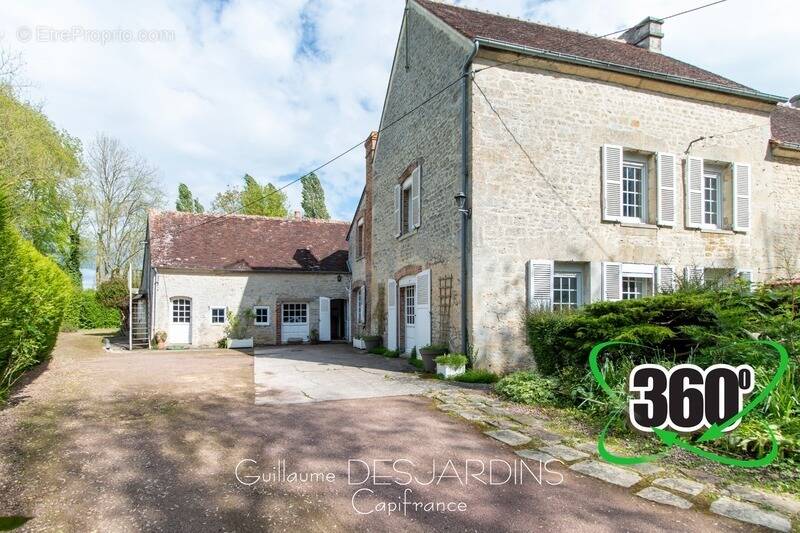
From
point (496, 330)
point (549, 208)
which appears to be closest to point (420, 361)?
point (496, 330)

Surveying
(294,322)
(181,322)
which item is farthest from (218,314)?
(294,322)

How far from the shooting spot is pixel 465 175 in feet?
31.9

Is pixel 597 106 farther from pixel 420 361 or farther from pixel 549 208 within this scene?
pixel 420 361

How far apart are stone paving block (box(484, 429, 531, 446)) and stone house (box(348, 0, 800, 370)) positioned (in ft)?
12.3

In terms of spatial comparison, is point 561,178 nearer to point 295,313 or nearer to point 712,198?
point 712,198

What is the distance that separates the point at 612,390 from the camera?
19.7 feet

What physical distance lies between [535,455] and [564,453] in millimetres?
298

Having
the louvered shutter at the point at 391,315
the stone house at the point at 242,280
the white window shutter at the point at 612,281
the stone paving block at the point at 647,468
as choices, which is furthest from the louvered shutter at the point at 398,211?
the stone paving block at the point at 647,468

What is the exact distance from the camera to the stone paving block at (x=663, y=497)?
12.1 ft

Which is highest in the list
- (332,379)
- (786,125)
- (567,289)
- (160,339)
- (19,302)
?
(786,125)

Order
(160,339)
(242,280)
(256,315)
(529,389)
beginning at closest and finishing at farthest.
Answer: (529,389), (160,339), (242,280), (256,315)

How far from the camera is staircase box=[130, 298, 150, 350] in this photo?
19703 millimetres

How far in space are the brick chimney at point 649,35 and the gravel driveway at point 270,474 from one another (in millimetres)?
13358

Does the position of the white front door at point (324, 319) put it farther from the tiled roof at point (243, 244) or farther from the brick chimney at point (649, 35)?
the brick chimney at point (649, 35)
